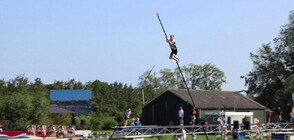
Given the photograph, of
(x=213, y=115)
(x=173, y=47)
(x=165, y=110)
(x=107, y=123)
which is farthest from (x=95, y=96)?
(x=173, y=47)

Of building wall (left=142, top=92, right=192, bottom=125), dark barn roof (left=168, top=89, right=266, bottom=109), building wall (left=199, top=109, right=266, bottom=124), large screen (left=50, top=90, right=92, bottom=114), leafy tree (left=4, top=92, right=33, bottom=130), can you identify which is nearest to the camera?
building wall (left=199, top=109, right=266, bottom=124)

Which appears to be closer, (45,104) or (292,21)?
(45,104)

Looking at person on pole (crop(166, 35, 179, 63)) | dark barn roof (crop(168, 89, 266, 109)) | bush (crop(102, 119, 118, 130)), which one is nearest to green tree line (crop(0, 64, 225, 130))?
bush (crop(102, 119, 118, 130))

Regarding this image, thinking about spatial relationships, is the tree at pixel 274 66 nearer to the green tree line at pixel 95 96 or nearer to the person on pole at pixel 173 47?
the green tree line at pixel 95 96

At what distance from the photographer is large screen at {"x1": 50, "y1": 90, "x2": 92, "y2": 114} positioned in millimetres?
53938

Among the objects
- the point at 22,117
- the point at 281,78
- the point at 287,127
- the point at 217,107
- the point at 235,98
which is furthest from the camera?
the point at 281,78

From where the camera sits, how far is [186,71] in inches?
4087

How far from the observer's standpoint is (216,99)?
5459cm

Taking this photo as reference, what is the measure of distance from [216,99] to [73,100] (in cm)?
1505

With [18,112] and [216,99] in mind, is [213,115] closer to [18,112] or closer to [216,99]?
[216,99]

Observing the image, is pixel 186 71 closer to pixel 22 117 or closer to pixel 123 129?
pixel 22 117

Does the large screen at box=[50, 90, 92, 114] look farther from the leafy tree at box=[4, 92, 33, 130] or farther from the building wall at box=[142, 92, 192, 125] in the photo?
the leafy tree at box=[4, 92, 33, 130]

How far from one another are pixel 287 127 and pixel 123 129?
640 inches

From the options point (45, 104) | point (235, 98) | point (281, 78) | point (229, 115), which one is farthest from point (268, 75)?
point (45, 104)
